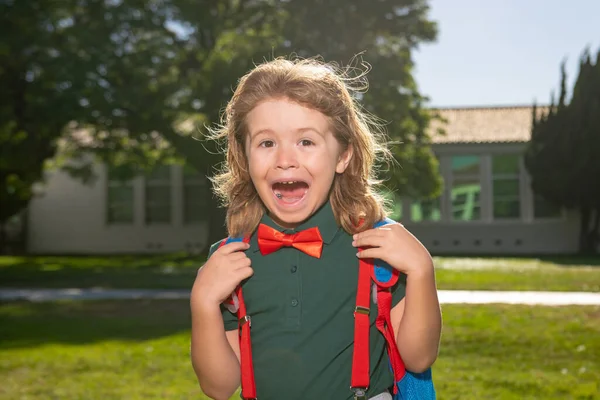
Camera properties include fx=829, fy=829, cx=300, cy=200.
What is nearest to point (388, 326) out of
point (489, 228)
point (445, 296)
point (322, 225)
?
point (322, 225)

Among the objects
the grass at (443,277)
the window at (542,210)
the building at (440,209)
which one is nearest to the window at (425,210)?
the building at (440,209)

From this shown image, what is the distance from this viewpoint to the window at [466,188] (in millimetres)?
31031

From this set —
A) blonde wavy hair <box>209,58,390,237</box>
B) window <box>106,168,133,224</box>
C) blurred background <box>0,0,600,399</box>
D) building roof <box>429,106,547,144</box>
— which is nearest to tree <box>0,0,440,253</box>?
blurred background <box>0,0,600,399</box>

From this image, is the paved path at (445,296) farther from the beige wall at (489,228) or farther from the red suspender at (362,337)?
the beige wall at (489,228)

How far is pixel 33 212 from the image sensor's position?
3500cm

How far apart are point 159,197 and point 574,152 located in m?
15.8

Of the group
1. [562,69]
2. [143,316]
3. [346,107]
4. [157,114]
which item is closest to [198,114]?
[157,114]

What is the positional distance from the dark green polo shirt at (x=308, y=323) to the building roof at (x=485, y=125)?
2715cm

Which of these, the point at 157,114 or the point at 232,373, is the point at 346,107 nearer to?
the point at 232,373

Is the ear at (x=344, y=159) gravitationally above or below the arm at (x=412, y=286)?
above

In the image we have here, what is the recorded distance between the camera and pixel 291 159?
251 centimetres

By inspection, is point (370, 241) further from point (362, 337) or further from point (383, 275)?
point (362, 337)

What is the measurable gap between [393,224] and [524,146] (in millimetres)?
29459

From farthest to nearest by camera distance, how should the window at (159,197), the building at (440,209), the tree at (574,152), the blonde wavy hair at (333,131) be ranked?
the window at (159,197) < the building at (440,209) < the tree at (574,152) < the blonde wavy hair at (333,131)
